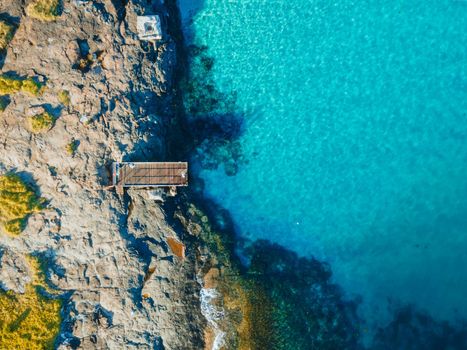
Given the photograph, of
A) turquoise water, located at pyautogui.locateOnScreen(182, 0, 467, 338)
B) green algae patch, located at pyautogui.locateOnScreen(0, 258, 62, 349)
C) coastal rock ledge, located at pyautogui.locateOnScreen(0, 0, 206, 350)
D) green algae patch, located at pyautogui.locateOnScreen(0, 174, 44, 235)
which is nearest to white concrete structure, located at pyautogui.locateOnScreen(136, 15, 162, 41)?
coastal rock ledge, located at pyautogui.locateOnScreen(0, 0, 206, 350)

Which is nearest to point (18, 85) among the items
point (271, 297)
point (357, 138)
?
point (271, 297)

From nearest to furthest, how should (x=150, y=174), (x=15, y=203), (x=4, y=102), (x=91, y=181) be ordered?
1. (x=15, y=203)
2. (x=4, y=102)
3. (x=91, y=181)
4. (x=150, y=174)

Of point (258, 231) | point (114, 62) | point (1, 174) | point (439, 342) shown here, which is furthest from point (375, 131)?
point (1, 174)

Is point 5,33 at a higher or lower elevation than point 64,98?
higher

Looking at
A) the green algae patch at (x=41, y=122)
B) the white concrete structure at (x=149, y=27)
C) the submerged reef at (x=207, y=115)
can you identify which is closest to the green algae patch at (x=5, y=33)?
the green algae patch at (x=41, y=122)

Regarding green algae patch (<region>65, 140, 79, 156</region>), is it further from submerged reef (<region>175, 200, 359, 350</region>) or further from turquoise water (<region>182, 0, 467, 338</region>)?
turquoise water (<region>182, 0, 467, 338</region>)

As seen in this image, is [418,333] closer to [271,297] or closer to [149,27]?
[271,297]
